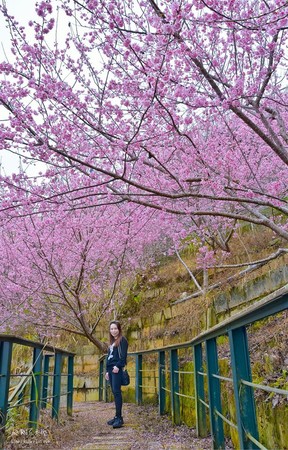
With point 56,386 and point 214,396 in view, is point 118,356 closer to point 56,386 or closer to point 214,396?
point 56,386

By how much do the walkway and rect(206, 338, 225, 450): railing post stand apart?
437mm

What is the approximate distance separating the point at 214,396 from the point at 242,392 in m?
1.16

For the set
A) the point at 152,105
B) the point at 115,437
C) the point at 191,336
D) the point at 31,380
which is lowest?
the point at 115,437

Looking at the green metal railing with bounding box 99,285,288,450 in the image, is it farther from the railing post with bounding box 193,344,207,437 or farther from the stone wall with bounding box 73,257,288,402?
the stone wall with bounding box 73,257,288,402

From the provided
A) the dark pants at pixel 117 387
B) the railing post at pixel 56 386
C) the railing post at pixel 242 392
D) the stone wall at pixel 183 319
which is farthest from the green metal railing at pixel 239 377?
the railing post at pixel 56 386

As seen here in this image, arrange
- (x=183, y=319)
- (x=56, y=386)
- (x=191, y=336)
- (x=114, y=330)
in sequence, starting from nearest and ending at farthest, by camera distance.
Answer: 1. (x=56, y=386)
2. (x=114, y=330)
3. (x=191, y=336)
4. (x=183, y=319)

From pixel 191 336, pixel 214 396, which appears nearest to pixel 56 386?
pixel 191 336

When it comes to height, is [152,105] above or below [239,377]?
above

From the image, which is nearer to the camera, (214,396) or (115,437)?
(214,396)

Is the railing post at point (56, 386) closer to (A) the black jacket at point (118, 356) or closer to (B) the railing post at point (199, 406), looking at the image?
(A) the black jacket at point (118, 356)

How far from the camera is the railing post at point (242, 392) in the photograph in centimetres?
210

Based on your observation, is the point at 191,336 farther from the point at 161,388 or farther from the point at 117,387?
the point at 117,387

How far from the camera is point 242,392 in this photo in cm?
217

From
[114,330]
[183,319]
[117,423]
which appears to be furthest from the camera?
[183,319]
